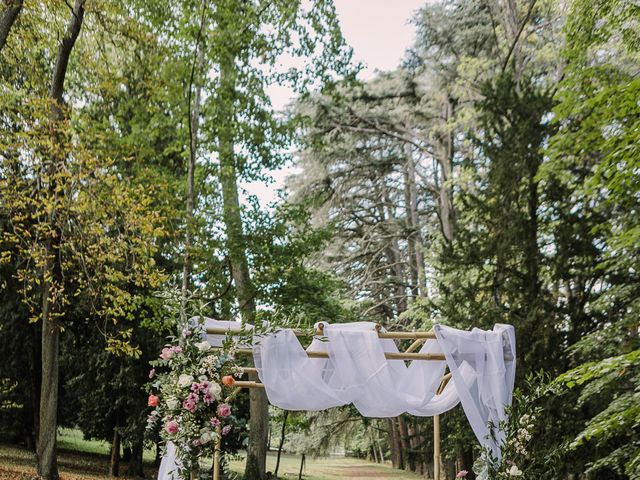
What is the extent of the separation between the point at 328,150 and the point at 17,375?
26.6 ft

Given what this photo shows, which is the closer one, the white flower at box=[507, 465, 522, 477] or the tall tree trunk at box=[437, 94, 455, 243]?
the white flower at box=[507, 465, 522, 477]

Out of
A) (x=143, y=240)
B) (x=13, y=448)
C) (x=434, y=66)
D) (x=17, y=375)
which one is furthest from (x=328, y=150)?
(x=13, y=448)

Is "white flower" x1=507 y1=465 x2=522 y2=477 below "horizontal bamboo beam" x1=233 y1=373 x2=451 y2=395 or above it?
below

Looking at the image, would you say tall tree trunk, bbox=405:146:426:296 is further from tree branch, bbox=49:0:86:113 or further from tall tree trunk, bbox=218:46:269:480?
tree branch, bbox=49:0:86:113

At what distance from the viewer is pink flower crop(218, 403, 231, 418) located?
16.5 feet

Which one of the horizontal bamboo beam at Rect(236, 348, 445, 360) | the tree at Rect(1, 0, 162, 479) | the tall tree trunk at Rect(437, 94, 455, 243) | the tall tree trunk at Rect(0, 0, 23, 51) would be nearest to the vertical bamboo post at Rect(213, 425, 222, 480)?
the horizontal bamboo beam at Rect(236, 348, 445, 360)

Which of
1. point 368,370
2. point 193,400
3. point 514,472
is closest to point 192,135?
point 368,370

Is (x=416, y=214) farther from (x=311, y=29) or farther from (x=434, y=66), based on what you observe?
(x=311, y=29)

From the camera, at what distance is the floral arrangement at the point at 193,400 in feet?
16.3

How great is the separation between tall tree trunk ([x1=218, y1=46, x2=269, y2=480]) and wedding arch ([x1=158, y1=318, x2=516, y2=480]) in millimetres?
3321

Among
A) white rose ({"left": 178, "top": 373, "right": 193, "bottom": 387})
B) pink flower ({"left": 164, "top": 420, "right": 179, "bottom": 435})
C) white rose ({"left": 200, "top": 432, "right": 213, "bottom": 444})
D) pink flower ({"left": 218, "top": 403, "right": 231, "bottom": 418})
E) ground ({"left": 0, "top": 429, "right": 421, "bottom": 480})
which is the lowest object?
ground ({"left": 0, "top": 429, "right": 421, "bottom": 480})

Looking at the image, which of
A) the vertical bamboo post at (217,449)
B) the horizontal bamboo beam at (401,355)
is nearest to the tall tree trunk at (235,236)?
the horizontal bamboo beam at (401,355)

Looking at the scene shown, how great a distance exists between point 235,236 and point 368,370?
474 cm

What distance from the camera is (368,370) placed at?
237 inches
